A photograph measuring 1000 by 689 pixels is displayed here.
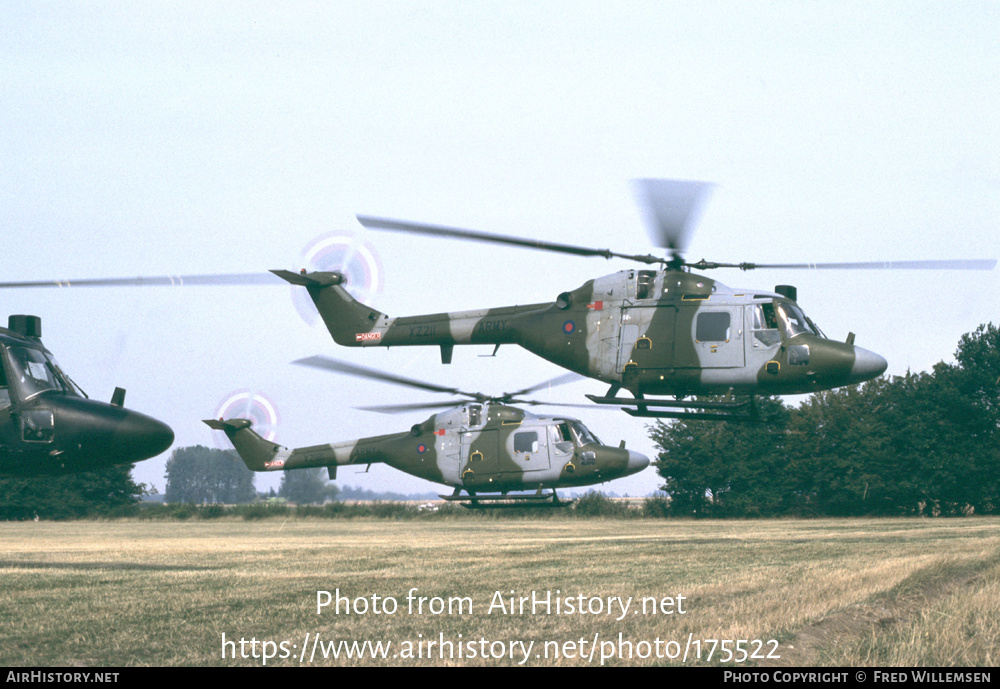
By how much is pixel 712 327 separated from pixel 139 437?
34.6ft

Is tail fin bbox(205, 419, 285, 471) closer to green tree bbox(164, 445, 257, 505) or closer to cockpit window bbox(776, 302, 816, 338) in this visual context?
cockpit window bbox(776, 302, 816, 338)

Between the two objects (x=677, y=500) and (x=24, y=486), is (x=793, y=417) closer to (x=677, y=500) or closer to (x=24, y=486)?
(x=677, y=500)

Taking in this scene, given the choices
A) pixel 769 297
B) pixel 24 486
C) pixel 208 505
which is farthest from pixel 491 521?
pixel 769 297

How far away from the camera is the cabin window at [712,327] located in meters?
19.1

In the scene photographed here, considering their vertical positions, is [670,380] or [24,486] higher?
[670,380]

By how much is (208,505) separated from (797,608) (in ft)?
176

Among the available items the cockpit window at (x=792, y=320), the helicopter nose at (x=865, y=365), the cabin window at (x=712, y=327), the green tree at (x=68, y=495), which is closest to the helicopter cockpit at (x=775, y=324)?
the cockpit window at (x=792, y=320)

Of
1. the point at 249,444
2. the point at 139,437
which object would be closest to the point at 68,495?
the point at 249,444

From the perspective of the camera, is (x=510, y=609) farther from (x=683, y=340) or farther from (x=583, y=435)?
(x=583, y=435)

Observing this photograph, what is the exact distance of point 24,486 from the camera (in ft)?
200

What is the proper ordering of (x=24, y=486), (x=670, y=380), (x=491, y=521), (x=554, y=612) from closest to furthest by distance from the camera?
(x=554, y=612) < (x=670, y=380) < (x=491, y=521) < (x=24, y=486)

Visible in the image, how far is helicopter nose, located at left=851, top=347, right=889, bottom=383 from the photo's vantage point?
18.4 metres

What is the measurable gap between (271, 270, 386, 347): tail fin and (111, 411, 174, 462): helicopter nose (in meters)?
7.74

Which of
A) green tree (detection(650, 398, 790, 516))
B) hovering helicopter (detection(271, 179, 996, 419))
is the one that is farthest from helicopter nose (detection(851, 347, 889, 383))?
green tree (detection(650, 398, 790, 516))
